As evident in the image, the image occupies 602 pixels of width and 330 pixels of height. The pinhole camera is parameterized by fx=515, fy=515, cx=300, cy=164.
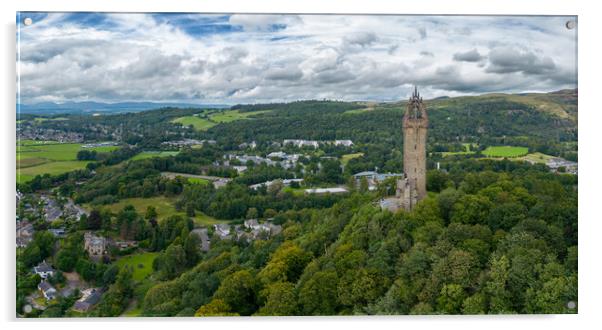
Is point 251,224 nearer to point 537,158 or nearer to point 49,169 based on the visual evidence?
point 49,169

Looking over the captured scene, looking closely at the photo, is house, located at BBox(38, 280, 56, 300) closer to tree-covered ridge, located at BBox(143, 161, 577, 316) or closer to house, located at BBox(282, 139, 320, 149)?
tree-covered ridge, located at BBox(143, 161, 577, 316)

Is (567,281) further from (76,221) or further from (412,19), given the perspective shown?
(76,221)

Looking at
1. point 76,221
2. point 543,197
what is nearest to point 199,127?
point 76,221

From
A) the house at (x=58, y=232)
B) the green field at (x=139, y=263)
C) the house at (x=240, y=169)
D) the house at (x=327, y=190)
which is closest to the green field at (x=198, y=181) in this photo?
the house at (x=240, y=169)

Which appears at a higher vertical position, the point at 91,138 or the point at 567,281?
the point at 91,138

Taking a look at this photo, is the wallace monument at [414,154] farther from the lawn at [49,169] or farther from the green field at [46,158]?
the lawn at [49,169]

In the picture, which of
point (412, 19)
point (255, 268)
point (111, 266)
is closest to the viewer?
point (412, 19)

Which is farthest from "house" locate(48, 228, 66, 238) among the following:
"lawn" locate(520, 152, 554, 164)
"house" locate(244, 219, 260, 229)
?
"lawn" locate(520, 152, 554, 164)

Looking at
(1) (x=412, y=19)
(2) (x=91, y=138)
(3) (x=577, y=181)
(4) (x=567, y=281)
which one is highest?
(1) (x=412, y=19)
